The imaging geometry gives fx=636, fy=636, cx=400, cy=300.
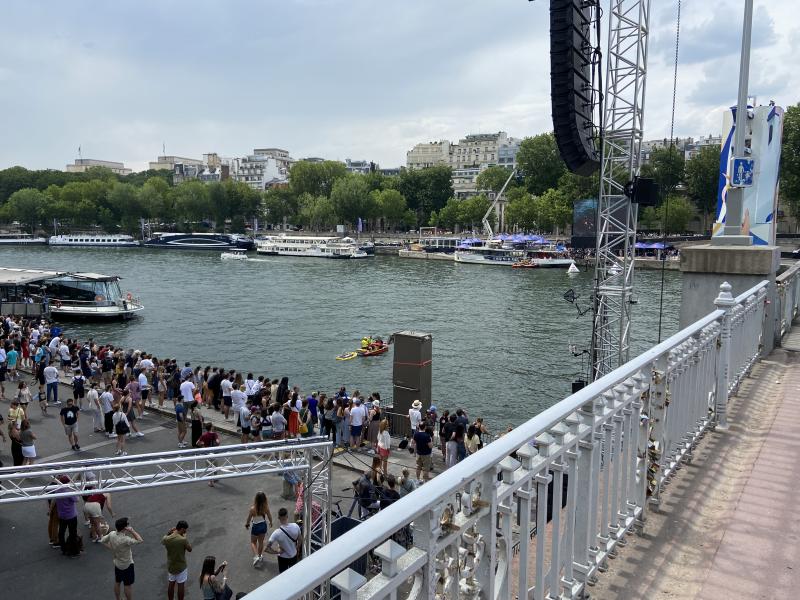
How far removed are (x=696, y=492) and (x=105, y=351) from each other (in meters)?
20.6

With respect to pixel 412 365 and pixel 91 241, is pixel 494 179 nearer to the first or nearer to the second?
pixel 91 241

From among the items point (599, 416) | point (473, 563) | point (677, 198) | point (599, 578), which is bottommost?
point (599, 578)

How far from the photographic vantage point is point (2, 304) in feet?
113

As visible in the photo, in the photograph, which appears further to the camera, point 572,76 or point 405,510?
point 572,76

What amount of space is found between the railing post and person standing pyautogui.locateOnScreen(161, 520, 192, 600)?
6087mm

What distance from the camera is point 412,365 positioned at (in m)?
15.7

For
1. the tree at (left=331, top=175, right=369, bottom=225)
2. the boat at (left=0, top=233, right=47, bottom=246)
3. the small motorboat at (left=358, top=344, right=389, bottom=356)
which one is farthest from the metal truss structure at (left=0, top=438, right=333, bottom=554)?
the boat at (left=0, top=233, right=47, bottom=246)

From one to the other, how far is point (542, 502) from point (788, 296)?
976 centimetres

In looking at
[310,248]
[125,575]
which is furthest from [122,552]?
[310,248]

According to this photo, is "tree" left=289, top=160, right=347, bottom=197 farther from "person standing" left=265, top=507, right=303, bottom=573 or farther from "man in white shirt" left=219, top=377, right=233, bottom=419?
"person standing" left=265, top=507, right=303, bottom=573

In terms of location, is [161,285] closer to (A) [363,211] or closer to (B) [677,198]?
(A) [363,211]

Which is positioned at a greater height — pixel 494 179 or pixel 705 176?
pixel 494 179

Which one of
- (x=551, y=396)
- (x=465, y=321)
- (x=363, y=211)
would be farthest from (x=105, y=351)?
(x=363, y=211)

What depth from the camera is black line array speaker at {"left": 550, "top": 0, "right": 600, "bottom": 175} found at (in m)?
15.4
